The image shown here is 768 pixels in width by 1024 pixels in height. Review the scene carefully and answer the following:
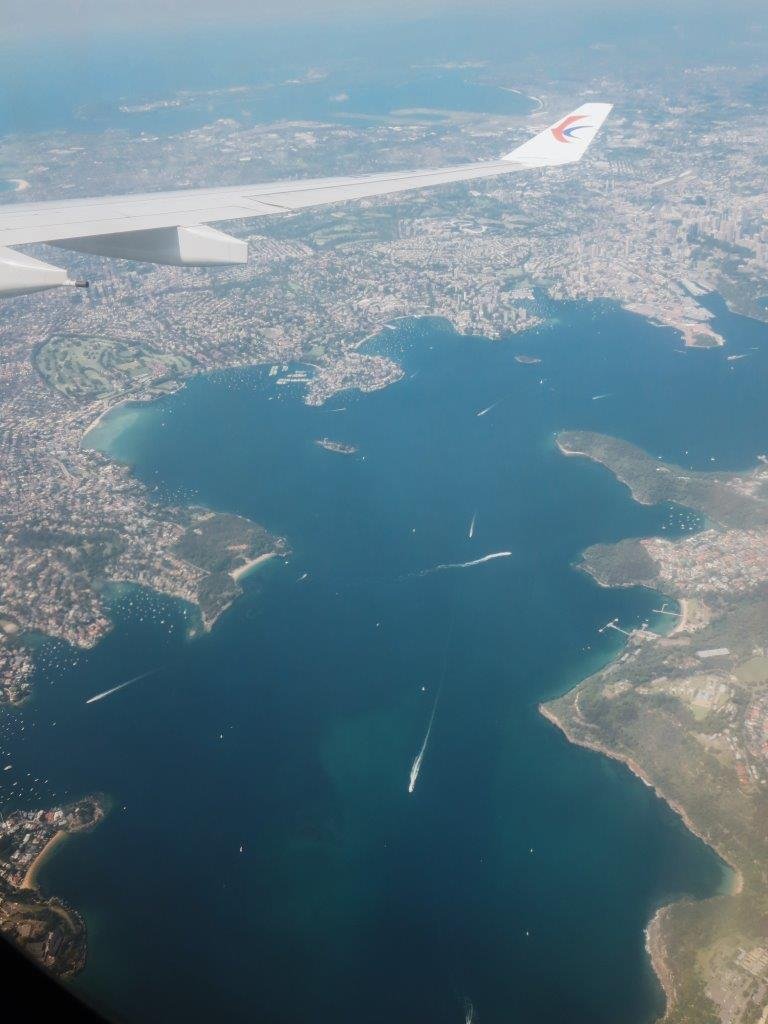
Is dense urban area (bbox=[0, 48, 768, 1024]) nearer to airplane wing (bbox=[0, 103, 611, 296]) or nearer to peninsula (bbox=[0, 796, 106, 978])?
peninsula (bbox=[0, 796, 106, 978])

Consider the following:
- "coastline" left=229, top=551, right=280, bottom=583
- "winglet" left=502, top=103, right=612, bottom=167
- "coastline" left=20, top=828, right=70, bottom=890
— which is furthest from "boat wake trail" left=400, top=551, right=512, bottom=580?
"winglet" left=502, top=103, right=612, bottom=167

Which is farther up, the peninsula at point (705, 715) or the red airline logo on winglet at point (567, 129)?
the red airline logo on winglet at point (567, 129)

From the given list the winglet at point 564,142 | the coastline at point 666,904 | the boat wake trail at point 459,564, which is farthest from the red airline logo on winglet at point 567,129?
the coastline at point 666,904

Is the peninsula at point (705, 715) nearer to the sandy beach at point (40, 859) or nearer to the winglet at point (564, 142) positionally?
the sandy beach at point (40, 859)

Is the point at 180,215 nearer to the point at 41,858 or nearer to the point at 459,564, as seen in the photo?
the point at 41,858

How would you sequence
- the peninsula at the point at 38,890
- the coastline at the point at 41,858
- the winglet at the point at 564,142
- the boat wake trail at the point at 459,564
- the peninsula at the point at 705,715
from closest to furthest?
the peninsula at the point at 38,890 < the peninsula at the point at 705,715 < the coastline at the point at 41,858 < the winglet at the point at 564,142 < the boat wake trail at the point at 459,564

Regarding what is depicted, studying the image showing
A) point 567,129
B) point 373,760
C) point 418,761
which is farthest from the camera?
point 373,760

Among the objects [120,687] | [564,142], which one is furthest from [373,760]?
[564,142]

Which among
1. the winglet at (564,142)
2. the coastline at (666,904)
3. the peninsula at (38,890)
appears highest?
the winglet at (564,142)
